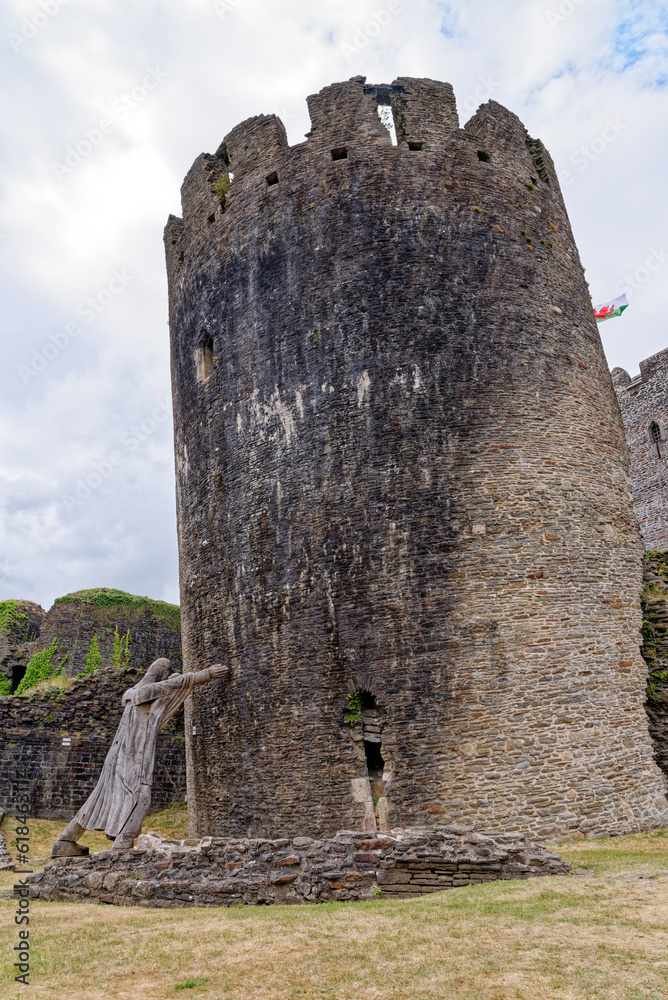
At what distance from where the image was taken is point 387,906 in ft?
22.5

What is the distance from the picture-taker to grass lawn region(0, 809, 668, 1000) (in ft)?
14.8

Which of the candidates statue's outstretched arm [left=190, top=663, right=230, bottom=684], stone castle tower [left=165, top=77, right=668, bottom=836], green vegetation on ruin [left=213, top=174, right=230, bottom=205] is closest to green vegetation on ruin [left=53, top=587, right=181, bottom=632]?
stone castle tower [left=165, top=77, right=668, bottom=836]

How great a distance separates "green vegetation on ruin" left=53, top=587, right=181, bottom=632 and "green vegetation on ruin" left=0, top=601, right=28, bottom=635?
1.49 metres

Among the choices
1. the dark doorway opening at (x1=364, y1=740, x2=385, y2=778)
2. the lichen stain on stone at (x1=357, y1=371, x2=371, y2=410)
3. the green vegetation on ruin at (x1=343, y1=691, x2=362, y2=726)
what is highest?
the lichen stain on stone at (x1=357, y1=371, x2=371, y2=410)

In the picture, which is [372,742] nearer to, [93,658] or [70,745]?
[70,745]

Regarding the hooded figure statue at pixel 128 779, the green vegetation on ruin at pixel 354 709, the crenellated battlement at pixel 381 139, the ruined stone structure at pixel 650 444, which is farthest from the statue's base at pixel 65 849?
the ruined stone structure at pixel 650 444

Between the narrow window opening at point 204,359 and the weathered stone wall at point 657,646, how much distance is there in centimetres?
952

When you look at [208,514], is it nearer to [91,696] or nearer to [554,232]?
[91,696]

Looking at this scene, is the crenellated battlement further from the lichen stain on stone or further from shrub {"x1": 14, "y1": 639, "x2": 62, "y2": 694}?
shrub {"x1": 14, "y1": 639, "x2": 62, "y2": 694}

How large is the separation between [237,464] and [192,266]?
17.4 ft

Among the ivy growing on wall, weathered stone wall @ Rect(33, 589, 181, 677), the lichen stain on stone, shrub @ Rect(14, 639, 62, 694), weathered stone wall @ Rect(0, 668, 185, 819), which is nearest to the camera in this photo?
the lichen stain on stone

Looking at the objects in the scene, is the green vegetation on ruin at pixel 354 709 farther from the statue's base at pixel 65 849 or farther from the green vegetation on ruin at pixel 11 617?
the green vegetation on ruin at pixel 11 617

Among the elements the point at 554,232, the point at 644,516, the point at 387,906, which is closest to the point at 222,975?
the point at 387,906

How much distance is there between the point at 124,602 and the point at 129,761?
55.2ft
